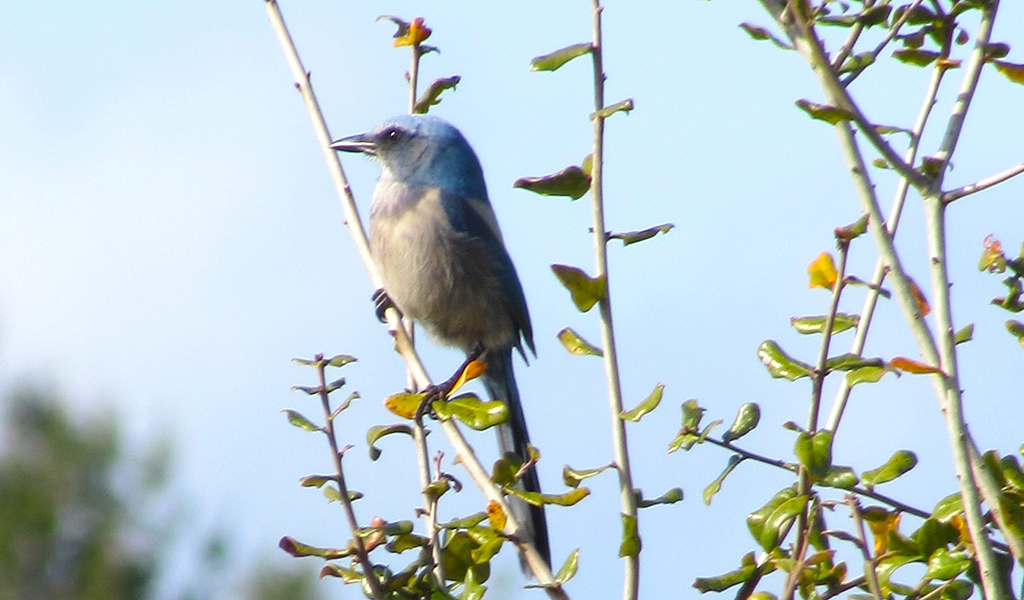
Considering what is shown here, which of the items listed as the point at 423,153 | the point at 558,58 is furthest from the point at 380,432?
the point at 423,153

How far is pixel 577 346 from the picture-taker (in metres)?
2.72

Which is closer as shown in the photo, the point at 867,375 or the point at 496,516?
the point at 867,375

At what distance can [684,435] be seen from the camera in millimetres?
2496

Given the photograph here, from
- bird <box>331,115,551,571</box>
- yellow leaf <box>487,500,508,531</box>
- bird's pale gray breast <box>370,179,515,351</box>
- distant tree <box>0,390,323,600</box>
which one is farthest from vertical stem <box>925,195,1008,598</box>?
distant tree <box>0,390,323,600</box>

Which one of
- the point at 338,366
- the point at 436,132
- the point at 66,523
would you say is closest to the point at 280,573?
the point at 66,523

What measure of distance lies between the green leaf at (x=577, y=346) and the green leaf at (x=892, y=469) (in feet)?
1.92

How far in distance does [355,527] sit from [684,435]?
662mm

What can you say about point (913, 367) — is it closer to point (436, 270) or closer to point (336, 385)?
point (336, 385)

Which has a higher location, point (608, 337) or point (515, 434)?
point (608, 337)

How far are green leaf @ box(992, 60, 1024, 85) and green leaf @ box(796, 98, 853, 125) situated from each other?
0.54m

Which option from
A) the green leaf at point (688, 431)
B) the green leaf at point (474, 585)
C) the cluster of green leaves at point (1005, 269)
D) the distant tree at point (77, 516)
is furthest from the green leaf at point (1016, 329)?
the distant tree at point (77, 516)

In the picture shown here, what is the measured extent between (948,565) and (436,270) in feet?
11.3

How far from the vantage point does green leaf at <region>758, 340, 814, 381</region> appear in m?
2.45

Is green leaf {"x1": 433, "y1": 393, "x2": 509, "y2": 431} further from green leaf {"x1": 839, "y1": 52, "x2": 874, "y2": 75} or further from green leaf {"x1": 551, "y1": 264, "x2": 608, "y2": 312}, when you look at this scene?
green leaf {"x1": 839, "y1": 52, "x2": 874, "y2": 75}
